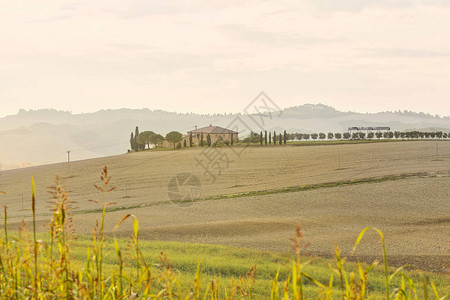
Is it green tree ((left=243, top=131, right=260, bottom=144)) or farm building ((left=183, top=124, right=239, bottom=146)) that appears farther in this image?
farm building ((left=183, top=124, right=239, bottom=146))

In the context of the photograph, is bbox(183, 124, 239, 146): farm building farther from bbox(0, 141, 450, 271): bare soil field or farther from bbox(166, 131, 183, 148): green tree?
bbox(0, 141, 450, 271): bare soil field

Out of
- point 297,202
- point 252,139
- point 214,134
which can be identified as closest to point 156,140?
point 214,134

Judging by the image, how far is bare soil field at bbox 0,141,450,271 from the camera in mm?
20875

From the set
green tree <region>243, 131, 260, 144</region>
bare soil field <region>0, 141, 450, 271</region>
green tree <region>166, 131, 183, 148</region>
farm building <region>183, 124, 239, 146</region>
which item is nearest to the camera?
bare soil field <region>0, 141, 450, 271</region>

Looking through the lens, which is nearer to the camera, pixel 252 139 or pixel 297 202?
pixel 297 202

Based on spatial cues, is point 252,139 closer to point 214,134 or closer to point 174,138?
point 214,134

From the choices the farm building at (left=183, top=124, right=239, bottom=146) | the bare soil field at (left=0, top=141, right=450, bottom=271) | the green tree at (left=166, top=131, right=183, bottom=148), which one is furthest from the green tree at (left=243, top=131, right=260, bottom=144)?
the green tree at (left=166, top=131, right=183, bottom=148)

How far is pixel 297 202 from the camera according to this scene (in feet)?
108

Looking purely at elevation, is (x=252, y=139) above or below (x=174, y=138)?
below

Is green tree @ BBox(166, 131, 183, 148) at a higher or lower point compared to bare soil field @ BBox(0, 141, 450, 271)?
higher

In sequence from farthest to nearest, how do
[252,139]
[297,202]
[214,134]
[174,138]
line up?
1. [214,134]
2. [174,138]
3. [252,139]
4. [297,202]

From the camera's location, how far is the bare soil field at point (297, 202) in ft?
68.5

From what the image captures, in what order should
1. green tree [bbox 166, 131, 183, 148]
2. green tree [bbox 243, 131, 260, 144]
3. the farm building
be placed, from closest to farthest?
green tree [bbox 243, 131, 260, 144], green tree [bbox 166, 131, 183, 148], the farm building

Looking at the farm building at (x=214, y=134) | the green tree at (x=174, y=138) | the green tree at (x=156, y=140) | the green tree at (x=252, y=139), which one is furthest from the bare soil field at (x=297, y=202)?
the green tree at (x=156, y=140)
